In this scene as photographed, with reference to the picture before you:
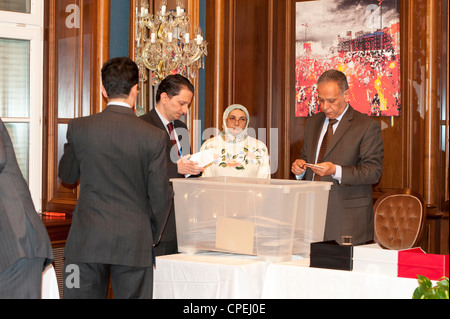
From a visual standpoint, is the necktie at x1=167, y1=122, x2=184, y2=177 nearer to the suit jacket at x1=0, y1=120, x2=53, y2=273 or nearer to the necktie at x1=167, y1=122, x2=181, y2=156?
the necktie at x1=167, y1=122, x2=181, y2=156

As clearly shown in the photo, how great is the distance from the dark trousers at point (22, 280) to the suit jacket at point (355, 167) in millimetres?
1667

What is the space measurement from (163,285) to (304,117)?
3.36 m

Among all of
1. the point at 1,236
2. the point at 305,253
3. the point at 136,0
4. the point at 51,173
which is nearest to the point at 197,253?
the point at 305,253

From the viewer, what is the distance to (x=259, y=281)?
8.44ft

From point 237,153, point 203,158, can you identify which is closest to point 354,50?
point 237,153

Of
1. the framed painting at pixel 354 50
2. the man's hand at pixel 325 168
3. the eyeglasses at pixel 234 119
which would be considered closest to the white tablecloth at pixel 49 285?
the man's hand at pixel 325 168

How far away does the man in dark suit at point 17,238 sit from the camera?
205cm

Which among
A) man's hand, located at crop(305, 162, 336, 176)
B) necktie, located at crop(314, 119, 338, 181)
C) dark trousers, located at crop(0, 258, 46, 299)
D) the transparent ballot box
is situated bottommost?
dark trousers, located at crop(0, 258, 46, 299)

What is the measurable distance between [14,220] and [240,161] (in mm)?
2747

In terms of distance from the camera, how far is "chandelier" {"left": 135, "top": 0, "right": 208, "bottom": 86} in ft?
15.7

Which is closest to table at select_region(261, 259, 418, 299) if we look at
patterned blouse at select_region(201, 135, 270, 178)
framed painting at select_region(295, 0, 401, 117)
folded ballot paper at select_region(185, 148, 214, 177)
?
folded ballot paper at select_region(185, 148, 214, 177)

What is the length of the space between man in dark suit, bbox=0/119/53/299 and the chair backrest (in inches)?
96.3

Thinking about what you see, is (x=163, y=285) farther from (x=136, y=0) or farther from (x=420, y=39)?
(x=420, y=39)

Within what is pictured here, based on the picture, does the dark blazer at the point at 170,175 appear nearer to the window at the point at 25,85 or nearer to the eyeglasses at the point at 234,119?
the eyeglasses at the point at 234,119
